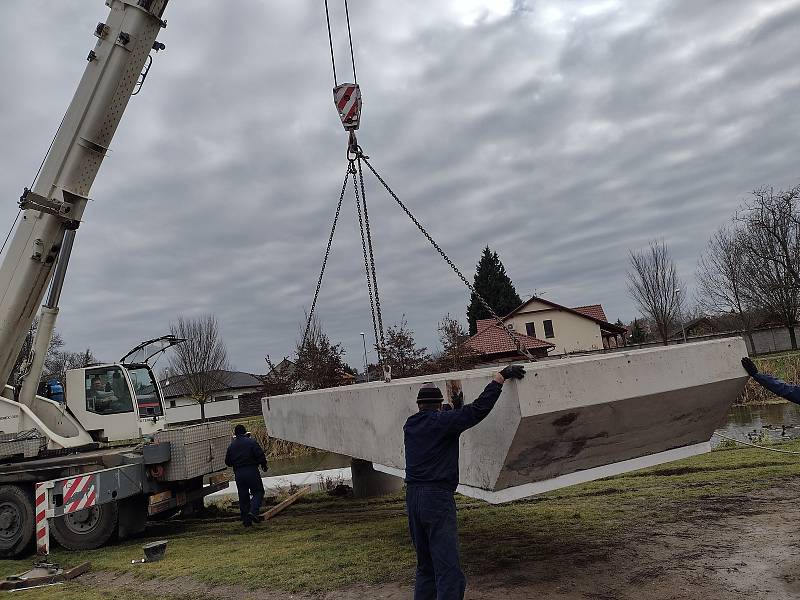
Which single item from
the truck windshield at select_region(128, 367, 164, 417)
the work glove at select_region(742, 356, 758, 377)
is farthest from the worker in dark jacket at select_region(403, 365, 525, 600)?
the truck windshield at select_region(128, 367, 164, 417)

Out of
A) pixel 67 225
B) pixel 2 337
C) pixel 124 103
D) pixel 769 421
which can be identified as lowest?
pixel 769 421

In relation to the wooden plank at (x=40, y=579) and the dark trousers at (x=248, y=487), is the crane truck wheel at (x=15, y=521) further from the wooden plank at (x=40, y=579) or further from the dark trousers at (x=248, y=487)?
the dark trousers at (x=248, y=487)

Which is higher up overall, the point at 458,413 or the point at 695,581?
the point at 458,413

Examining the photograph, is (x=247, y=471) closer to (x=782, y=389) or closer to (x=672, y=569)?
(x=672, y=569)

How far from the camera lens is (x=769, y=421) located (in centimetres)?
1284

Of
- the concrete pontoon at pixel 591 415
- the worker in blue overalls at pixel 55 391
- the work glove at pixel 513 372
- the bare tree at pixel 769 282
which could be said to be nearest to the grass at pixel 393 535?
the concrete pontoon at pixel 591 415

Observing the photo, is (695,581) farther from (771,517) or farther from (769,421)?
(769,421)

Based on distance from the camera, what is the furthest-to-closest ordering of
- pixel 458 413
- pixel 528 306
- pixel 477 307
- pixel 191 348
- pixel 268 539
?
pixel 477 307, pixel 528 306, pixel 191 348, pixel 268 539, pixel 458 413

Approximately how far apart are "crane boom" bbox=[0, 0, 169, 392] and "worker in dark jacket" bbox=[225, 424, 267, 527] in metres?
3.10

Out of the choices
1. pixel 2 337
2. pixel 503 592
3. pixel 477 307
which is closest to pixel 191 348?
pixel 477 307

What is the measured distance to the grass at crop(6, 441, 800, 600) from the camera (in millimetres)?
4766

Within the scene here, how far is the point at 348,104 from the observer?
20.7ft

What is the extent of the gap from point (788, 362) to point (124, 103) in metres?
18.7

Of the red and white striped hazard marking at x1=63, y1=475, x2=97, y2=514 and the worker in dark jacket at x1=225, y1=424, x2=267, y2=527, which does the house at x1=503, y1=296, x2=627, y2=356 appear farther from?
the red and white striped hazard marking at x1=63, y1=475, x2=97, y2=514
